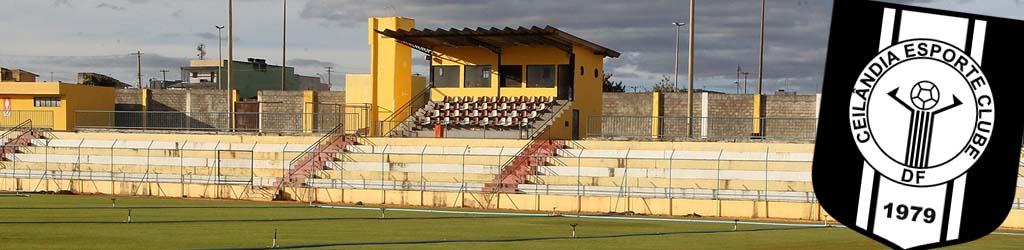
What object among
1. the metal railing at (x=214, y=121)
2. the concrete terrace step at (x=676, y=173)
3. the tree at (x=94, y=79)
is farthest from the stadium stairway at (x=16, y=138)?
the tree at (x=94, y=79)

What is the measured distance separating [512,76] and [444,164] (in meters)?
9.73

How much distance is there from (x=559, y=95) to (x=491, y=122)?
3629 mm

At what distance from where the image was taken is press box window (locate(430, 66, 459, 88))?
46719mm

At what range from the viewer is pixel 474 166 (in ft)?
120

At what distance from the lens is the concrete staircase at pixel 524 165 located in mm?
34688

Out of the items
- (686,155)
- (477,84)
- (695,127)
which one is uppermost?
(477,84)

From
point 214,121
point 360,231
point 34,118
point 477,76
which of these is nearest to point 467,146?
point 477,76

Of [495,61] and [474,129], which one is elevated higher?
[495,61]

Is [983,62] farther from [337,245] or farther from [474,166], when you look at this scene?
[474,166]

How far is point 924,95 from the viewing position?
11.1ft

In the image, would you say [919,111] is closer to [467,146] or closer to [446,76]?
[467,146]

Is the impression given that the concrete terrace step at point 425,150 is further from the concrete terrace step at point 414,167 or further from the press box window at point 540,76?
the press box window at point 540,76

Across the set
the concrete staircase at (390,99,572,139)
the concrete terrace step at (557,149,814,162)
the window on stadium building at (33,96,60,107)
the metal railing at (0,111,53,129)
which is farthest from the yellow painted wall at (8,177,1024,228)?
the window on stadium building at (33,96,60,107)

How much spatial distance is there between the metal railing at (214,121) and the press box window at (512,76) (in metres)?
8.37
